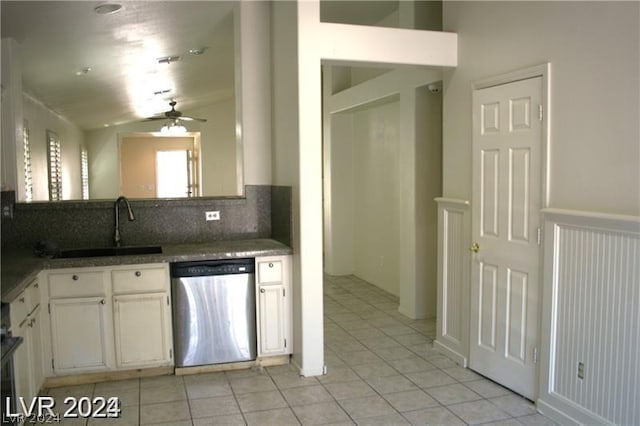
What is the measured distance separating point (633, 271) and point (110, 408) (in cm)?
302

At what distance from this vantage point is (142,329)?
3652 mm

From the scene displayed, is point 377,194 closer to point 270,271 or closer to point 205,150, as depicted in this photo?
point 270,271

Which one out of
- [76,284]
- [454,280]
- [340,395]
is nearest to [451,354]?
[454,280]

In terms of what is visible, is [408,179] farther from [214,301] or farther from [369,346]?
[214,301]

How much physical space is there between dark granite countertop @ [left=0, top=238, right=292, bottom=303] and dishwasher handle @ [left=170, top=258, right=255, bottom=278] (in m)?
0.05

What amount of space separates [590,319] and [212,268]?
2.39 metres

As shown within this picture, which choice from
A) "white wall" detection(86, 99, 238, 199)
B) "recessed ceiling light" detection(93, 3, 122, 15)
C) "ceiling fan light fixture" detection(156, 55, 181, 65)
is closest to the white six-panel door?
"recessed ceiling light" detection(93, 3, 122, 15)

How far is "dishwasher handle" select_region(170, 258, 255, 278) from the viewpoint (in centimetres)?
369

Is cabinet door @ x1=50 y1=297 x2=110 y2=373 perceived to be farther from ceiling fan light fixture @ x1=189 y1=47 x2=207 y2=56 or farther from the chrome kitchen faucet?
ceiling fan light fixture @ x1=189 y1=47 x2=207 y2=56

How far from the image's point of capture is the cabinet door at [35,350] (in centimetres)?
304

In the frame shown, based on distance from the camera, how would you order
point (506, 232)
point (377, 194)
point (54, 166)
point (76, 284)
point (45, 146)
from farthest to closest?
1. point (54, 166)
2. point (377, 194)
3. point (45, 146)
4. point (76, 284)
5. point (506, 232)

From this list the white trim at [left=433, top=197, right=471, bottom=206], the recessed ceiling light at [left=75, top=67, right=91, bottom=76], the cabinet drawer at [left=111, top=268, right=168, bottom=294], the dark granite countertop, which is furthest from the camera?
the recessed ceiling light at [left=75, top=67, right=91, bottom=76]

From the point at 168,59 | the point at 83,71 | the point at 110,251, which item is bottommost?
the point at 110,251

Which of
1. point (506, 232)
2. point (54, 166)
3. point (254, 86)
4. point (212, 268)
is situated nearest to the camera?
point (506, 232)
